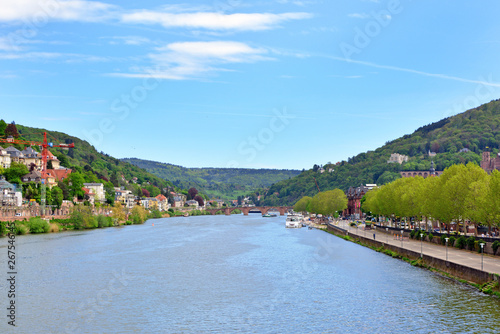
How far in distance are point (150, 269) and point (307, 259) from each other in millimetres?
20783

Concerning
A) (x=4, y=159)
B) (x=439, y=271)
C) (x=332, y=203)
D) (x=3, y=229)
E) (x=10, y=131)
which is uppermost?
(x=10, y=131)

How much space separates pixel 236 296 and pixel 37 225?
73.4 metres

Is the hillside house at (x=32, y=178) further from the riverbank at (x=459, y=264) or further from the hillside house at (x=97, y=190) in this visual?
the riverbank at (x=459, y=264)

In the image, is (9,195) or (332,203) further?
(332,203)

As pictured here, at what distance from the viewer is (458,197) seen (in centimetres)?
6919

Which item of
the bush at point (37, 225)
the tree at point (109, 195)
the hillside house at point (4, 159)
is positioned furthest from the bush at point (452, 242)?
the tree at point (109, 195)

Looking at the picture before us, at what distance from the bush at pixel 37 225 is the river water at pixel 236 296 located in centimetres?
Result: 3548

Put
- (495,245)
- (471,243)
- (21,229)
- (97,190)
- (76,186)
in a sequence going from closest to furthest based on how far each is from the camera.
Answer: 1. (495,245)
2. (471,243)
3. (21,229)
4. (76,186)
5. (97,190)

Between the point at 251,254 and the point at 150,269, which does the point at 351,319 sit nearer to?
the point at 150,269

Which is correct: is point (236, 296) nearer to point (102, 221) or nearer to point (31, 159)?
point (102, 221)

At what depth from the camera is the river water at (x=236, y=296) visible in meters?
34.2

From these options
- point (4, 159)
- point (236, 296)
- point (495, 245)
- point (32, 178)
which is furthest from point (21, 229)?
point (495, 245)

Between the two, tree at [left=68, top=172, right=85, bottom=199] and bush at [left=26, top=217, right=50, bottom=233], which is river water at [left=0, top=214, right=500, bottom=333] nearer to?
bush at [left=26, top=217, right=50, bottom=233]

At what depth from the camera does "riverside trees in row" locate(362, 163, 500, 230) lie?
58562mm
